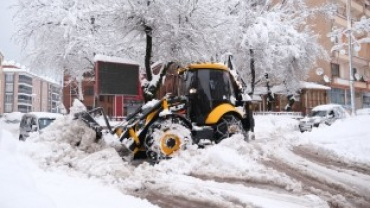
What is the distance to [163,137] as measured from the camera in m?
7.67

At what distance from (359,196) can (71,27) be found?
18.6 meters

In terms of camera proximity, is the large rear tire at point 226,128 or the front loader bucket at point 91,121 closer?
the front loader bucket at point 91,121

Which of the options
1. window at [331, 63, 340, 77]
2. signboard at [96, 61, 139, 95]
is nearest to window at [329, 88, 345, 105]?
window at [331, 63, 340, 77]

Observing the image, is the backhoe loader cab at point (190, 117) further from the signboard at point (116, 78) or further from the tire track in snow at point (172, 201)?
the signboard at point (116, 78)

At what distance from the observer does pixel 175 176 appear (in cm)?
638

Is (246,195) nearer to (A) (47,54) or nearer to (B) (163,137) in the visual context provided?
(B) (163,137)

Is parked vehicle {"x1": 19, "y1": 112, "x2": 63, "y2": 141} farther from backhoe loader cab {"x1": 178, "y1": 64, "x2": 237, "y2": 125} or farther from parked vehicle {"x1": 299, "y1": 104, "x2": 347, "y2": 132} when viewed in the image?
parked vehicle {"x1": 299, "y1": 104, "x2": 347, "y2": 132}

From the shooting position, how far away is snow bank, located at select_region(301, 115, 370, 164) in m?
8.98

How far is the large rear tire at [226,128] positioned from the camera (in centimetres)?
870

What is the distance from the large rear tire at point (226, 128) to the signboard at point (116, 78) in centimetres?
523

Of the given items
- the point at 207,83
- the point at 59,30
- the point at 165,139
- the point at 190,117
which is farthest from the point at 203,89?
the point at 59,30

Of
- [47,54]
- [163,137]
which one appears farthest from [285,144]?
[47,54]

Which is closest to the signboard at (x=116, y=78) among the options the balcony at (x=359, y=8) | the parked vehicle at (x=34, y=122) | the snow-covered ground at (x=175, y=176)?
the parked vehicle at (x=34, y=122)

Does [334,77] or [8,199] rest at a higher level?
[334,77]
